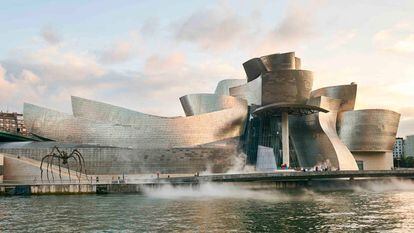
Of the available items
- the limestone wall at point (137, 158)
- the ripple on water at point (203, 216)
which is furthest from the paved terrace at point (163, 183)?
the ripple on water at point (203, 216)

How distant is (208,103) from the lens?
176 feet

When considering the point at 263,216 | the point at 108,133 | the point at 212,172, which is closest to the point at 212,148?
the point at 212,172

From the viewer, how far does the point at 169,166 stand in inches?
1816

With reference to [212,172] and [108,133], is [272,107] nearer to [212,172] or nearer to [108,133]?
[212,172]

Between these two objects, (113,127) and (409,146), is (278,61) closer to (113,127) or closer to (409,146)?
(113,127)

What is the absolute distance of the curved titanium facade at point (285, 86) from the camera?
2037 inches

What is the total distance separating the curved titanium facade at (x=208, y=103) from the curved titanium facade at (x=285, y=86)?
3.30 meters

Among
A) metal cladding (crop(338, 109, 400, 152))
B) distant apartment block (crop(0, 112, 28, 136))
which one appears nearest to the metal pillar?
metal cladding (crop(338, 109, 400, 152))

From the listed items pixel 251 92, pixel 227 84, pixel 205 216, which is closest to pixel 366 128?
pixel 251 92

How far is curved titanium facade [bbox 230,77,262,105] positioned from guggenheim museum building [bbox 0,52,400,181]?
0.12 meters

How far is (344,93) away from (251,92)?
11.8 metres

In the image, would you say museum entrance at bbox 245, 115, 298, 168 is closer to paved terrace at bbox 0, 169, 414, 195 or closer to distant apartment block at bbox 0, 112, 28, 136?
paved terrace at bbox 0, 169, 414, 195

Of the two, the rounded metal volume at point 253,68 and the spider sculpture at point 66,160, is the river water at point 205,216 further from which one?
the rounded metal volume at point 253,68

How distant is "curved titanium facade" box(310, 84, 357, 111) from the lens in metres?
57.9
